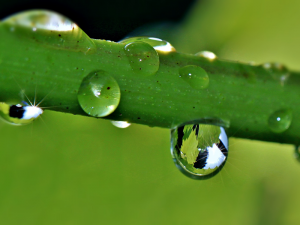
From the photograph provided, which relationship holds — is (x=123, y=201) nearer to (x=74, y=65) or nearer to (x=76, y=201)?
(x=76, y=201)

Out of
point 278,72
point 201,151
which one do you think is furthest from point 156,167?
point 278,72

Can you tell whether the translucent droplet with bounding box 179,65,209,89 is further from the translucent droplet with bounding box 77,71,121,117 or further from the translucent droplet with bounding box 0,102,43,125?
the translucent droplet with bounding box 0,102,43,125

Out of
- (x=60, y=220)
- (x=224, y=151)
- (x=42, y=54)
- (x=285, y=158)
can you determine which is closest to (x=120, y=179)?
(x=60, y=220)

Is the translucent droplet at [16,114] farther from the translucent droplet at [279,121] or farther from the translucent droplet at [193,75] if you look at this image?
the translucent droplet at [279,121]

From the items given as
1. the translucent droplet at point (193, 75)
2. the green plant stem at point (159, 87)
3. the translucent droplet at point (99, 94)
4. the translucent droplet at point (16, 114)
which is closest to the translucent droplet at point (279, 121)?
the green plant stem at point (159, 87)

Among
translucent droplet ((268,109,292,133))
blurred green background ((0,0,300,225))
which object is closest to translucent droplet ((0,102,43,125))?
blurred green background ((0,0,300,225))

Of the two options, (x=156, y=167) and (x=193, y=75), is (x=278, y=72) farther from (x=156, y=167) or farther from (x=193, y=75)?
(x=156, y=167)

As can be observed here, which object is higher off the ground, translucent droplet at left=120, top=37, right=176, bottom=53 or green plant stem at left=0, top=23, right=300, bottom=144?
translucent droplet at left=120, top=37, right=176, bottom=53

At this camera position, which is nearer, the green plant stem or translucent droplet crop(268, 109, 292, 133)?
the green plant stem
